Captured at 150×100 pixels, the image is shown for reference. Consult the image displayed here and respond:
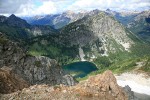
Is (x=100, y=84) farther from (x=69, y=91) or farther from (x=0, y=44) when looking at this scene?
(x=0, y=44)

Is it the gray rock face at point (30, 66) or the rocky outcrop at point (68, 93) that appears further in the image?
the gray rock face at point (30, 66)

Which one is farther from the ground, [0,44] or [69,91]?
[0,44]

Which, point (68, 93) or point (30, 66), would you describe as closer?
point (68, 93)

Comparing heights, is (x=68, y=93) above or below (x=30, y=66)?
below

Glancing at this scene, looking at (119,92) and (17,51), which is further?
(17,51)

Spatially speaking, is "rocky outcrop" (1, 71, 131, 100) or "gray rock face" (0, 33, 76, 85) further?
"gray rock face" (0, 33, 76, 85)

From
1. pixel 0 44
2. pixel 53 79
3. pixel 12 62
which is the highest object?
pixel 0 44

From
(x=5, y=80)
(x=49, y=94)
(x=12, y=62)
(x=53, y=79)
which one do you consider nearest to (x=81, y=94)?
(x=49, y=94)

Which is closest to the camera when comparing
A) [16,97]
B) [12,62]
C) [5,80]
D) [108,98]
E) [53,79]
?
[16,97]
